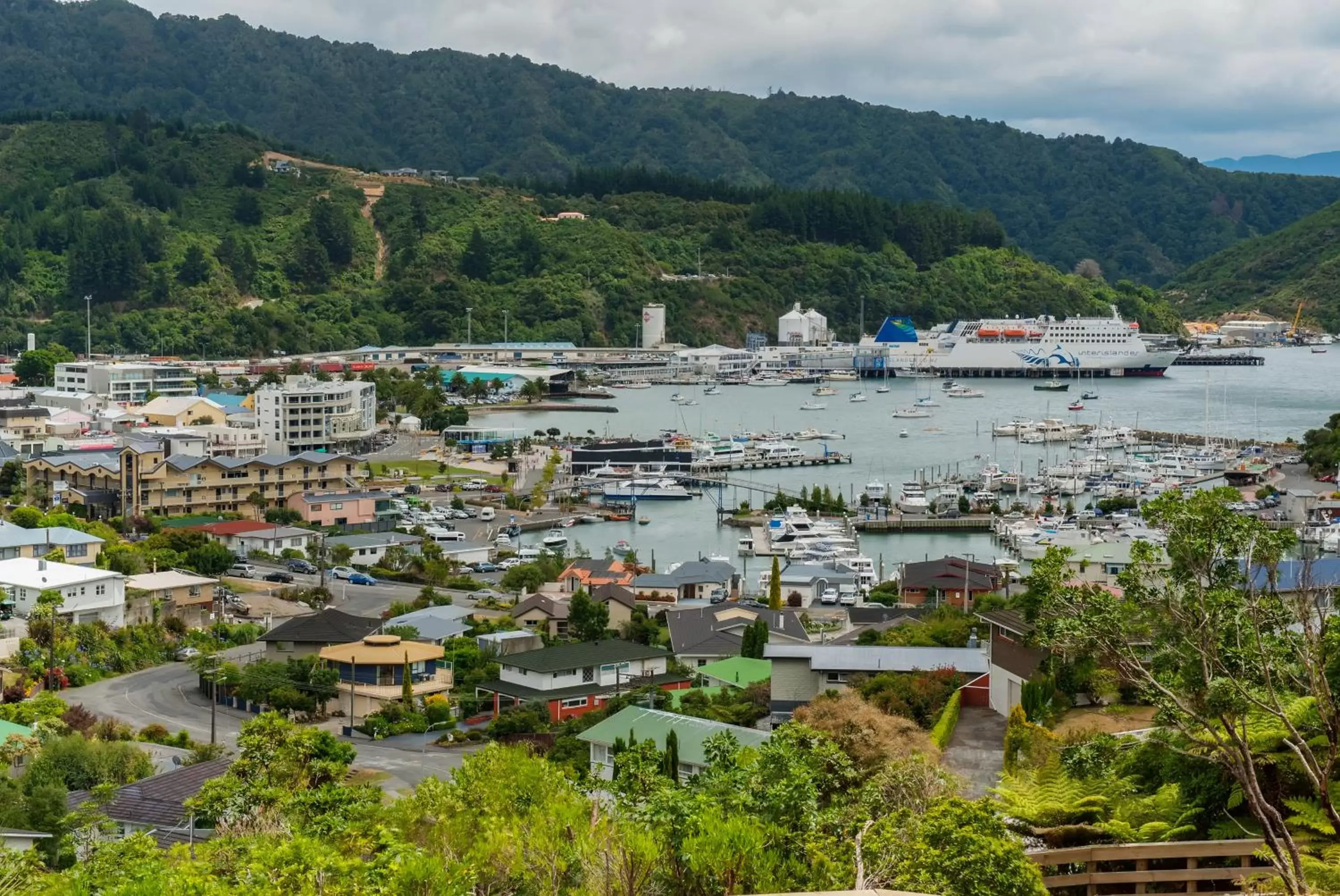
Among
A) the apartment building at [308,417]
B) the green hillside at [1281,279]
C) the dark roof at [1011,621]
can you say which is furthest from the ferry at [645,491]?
the green hillside at [1281,279]

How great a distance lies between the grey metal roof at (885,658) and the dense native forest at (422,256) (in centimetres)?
3892

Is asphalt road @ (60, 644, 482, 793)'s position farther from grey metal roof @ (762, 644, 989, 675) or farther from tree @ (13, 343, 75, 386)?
tree @ (13, 343, 75, 386)

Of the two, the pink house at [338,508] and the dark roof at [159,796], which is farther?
the pink house at [338,508]

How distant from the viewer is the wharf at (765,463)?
30750mm

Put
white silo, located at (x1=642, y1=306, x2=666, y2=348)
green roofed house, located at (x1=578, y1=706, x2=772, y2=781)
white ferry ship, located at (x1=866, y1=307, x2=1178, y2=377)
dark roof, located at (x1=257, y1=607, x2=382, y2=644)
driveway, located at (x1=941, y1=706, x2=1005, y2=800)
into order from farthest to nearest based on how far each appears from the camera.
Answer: white silo, located at (x1=642, y1=306, x2=666, y2=348), white ferry ship, located at (x1=866, y1=307, x2=1178, y2=377), dark roof, located at (x1=257, y1=607, x2=382, y2=644), green roofed house, located at (x1=578, y1=706, x2=772, y2=781), driveway, located at (x1=941, y1=706, x2=1005, y2=800)

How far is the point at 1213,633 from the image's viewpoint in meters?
5.61

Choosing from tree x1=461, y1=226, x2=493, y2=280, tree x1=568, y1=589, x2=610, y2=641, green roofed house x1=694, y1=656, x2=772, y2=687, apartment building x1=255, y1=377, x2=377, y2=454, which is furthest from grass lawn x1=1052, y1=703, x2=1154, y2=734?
tree x1=461, y1=226, x2=493, y2=280

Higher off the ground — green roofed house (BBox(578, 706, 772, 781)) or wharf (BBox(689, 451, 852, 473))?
green roofed house (BBox(578, 706, 772, 781))

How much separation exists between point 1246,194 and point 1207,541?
119706mm

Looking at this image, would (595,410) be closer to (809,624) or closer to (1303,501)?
(1303,501)

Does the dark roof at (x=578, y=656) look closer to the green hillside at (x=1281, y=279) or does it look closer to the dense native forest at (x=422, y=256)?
the dense native forest at (x=422, y=256)

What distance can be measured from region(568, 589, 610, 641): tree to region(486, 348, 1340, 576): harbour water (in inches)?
206

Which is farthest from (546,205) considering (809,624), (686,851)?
(686,851)

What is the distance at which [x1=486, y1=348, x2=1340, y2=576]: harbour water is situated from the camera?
23984 mm
